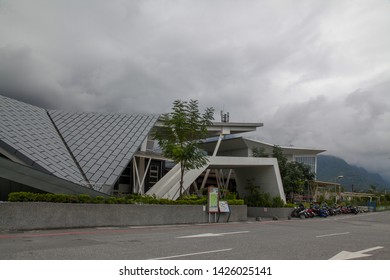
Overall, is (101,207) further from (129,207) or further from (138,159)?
(138,159)

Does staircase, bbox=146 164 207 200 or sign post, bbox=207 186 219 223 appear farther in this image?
staircase, bbox=146 164 207 200

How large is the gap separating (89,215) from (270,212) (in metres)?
17.9

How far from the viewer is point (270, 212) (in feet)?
95.5

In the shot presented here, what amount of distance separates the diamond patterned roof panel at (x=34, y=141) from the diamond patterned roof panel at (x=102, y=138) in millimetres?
845

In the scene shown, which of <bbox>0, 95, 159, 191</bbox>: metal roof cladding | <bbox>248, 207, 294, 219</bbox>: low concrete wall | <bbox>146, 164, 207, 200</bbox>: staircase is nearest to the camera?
<bbox>0, 95, 159, 191</bbox>: metal roof cladding

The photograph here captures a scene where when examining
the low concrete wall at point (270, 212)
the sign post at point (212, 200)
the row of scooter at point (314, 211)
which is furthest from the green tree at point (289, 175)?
the sign post at point (212, 200)

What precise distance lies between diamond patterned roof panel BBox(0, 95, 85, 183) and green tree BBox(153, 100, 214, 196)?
5071 mm

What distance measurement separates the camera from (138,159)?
33500 millimetres

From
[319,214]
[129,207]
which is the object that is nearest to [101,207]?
[129,207]

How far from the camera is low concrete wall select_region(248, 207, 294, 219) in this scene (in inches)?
1121

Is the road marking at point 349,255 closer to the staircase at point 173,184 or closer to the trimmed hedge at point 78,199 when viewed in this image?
the trimmed hedge at point 78,199

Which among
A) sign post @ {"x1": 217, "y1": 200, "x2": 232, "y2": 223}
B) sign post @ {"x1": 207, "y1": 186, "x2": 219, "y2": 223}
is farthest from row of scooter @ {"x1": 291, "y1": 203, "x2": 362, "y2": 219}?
sign post @ {"x1": 207, "y1": 186, "x2": 219, "y2": 223}

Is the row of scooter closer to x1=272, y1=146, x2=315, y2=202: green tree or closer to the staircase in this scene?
x1=272, y1=146, x2=315, y2=202: green tree
